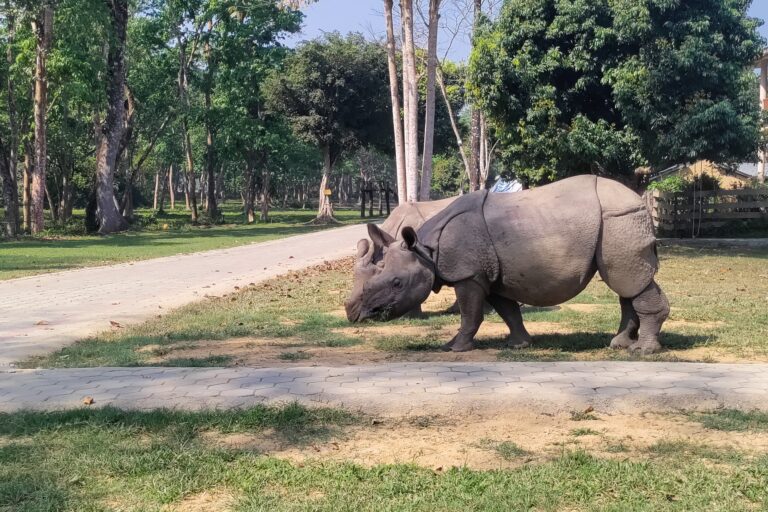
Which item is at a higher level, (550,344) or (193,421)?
(193,421)

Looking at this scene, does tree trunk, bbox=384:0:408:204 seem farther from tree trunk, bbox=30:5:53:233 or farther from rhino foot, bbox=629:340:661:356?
tree trunk, bbox=30:5:53:233

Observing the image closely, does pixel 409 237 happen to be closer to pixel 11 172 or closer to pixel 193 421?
pixel 193 421

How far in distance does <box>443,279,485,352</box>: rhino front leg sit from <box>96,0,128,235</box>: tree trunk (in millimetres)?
28422

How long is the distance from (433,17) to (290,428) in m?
16.7

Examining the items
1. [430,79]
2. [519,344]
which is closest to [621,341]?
[519,344]

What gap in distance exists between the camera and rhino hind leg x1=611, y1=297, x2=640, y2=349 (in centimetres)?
856

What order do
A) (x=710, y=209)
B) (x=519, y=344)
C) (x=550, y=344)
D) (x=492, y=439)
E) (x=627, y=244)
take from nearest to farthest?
(x=492, y=439), (x=627, y=244), (x=519, y=344), (x=550, y=344), (x=710, y=209)

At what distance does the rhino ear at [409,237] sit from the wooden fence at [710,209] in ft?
68.6

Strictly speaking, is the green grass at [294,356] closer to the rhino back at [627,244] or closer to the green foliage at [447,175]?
the rhino back at [627,244]

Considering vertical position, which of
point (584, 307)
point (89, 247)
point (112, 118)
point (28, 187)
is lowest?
point (584, 307)

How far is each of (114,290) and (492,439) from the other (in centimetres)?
1160

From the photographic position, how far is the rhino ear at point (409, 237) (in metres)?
8.24

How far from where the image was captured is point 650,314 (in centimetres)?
818

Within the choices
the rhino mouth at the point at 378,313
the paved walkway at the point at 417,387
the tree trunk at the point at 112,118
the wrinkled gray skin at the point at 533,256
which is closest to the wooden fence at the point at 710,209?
the wrinkled gray skin at the point at 533,256
